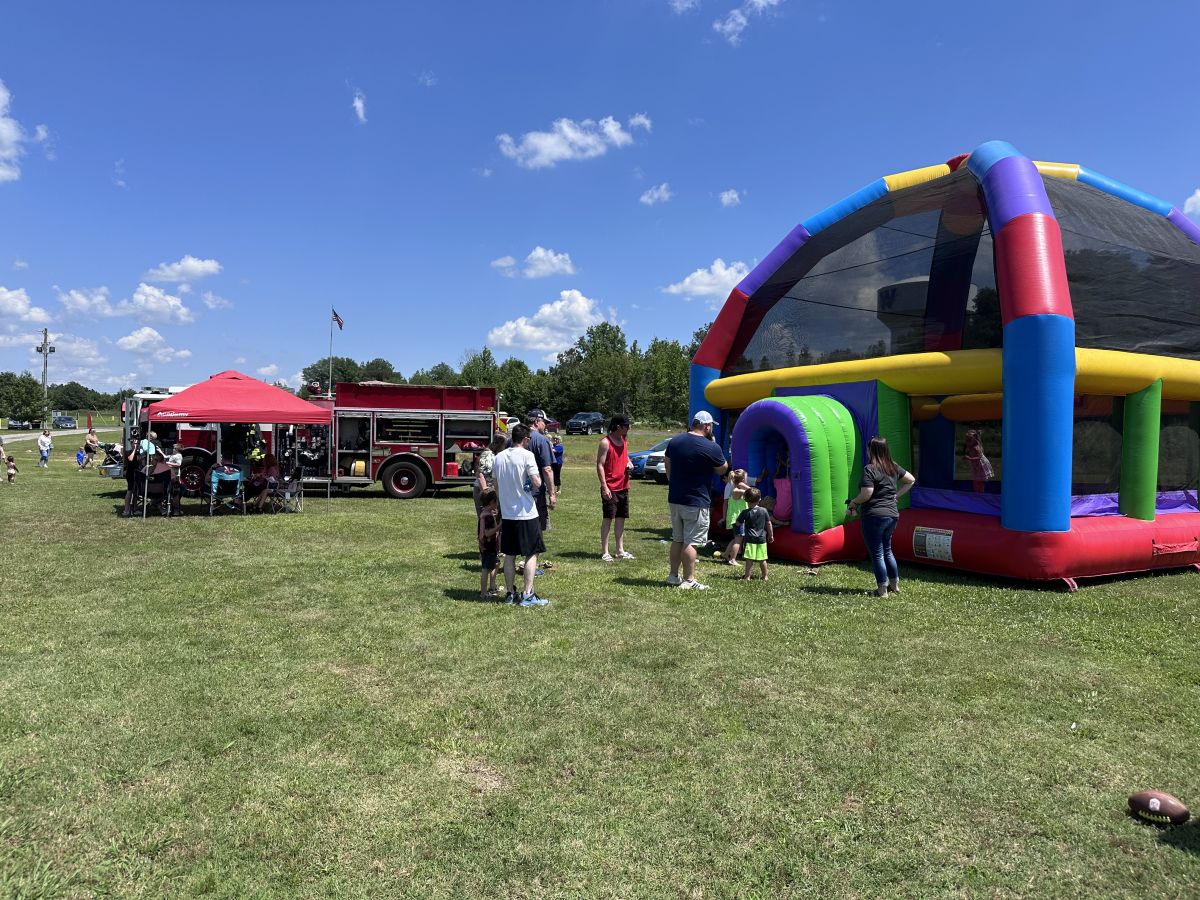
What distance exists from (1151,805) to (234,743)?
4.35 metres

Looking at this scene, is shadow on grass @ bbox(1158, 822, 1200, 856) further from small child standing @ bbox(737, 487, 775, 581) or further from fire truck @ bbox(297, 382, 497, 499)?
fire truck @ bbox(297, 382, 497, 499)

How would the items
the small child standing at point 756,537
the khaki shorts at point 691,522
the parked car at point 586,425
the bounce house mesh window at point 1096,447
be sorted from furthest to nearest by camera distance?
the parked car at point 586,425 → the bounce house mesh window at point 1096,447 → the small child standing at point 756,537 → the khaki shorts at point 691,522

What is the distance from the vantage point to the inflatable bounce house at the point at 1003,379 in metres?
7.36

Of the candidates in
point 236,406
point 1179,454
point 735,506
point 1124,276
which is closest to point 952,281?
point 1124,276

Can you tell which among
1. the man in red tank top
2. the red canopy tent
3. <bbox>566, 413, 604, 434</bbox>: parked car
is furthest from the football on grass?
<bbox>566, 413, 604, 434</bbox>: parked car

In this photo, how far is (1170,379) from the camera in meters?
8.33

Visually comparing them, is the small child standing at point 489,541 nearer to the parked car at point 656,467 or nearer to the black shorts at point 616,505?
the black shorts at point 616,505

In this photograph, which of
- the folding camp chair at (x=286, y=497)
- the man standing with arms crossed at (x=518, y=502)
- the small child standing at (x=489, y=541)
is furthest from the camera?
the folding camp chair at (x=286, y=497)

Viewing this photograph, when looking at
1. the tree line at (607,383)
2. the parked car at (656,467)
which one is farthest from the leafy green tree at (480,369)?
the parked car at (656,467)

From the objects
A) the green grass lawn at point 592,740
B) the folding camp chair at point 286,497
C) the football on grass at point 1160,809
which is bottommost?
the green grass lawn at point 592,740

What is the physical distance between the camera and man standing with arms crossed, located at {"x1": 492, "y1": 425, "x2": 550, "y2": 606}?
6281mm

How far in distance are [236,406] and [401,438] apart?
4.37 metres

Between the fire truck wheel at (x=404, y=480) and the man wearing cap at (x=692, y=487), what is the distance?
33.4 feet

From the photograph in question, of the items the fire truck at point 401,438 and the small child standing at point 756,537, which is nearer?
the small child standing at point 756,537
